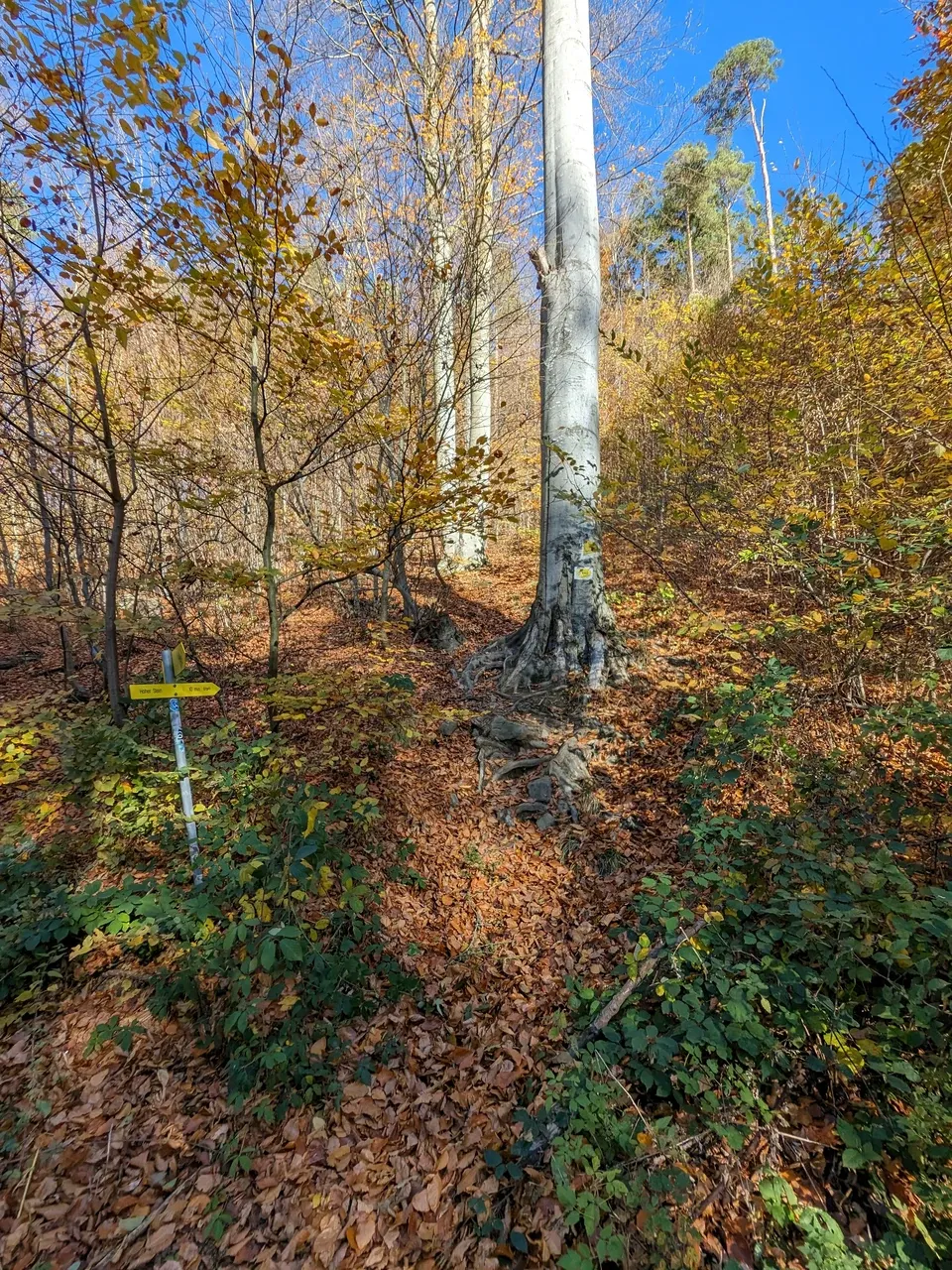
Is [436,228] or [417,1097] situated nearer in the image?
[417,1097]

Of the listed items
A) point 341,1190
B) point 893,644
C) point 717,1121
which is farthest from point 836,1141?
point 893,644

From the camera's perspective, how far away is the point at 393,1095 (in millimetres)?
2283

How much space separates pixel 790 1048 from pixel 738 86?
30648 mm

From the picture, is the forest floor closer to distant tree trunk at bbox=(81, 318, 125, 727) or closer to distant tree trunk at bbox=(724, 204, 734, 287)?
distant tree trunk at bbox=(81, 318, 125, 727)

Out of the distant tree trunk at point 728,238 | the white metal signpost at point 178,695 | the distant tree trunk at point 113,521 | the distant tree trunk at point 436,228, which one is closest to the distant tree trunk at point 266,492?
the white metal signpost at point 178,695

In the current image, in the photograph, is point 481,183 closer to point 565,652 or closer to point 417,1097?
point 565,652

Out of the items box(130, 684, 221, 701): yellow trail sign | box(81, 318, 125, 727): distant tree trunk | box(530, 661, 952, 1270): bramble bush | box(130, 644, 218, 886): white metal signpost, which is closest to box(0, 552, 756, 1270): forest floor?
box(530, 661, 952, 1270): bramble bush

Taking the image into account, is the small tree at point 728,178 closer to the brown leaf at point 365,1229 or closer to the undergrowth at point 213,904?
the undergrowth at point 213,904

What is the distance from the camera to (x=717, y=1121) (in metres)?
1.85

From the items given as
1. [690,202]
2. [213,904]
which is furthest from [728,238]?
[213,904]

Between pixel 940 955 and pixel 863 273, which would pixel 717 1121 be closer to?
pixel 940 955

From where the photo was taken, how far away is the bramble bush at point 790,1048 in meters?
1.57

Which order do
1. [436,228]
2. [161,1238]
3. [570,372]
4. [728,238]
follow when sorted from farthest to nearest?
1. [728,238]
2. [436,228]
3. [570,372]
4. [161,1238]

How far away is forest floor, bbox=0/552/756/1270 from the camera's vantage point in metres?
1.82
